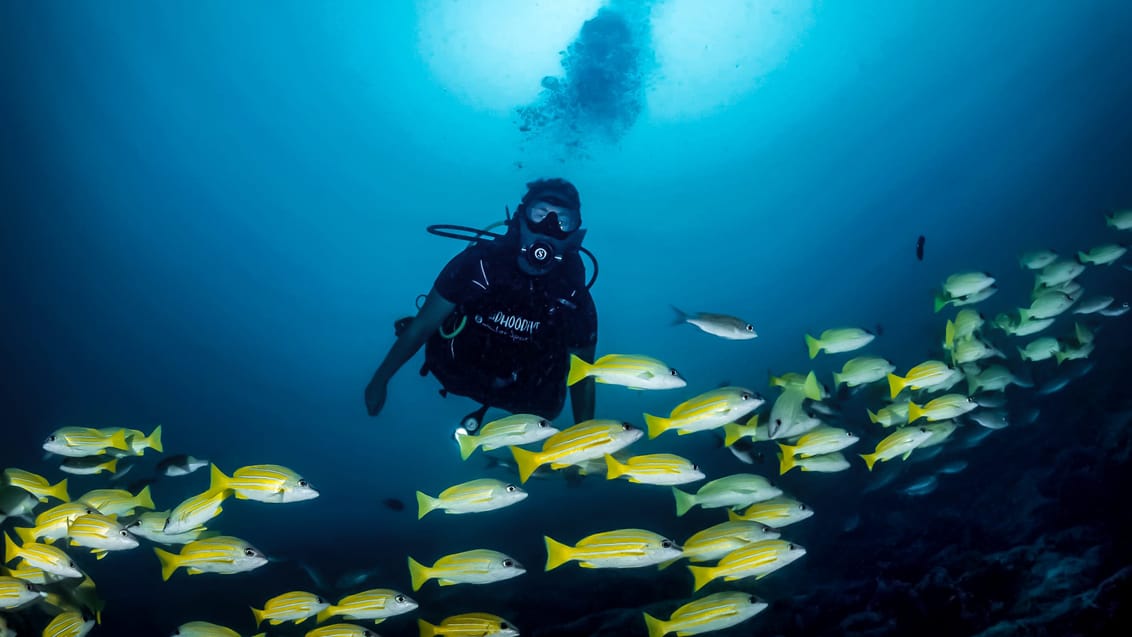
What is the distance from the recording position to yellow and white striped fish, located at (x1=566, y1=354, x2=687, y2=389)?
368cm

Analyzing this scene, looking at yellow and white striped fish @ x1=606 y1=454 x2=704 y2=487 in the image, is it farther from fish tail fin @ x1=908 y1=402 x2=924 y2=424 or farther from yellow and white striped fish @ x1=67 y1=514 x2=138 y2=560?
yellow and white striped fish @ x1=67 y1=514 x2=138 y2=560

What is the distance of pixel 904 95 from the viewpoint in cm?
2591

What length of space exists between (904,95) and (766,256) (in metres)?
16.9

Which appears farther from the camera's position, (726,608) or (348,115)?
(348,115)

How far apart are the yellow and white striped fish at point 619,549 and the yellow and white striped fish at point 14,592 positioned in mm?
4167

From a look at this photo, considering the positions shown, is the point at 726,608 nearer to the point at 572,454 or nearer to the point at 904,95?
the point at 572,454

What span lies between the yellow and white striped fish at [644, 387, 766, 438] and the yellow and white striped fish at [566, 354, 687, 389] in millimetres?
195

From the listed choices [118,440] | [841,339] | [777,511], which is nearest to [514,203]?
[841,339]

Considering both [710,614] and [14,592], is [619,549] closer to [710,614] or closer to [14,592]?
[710,614]

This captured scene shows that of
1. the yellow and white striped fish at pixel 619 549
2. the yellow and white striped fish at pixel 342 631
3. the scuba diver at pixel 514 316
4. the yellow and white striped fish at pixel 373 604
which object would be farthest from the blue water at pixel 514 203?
the yellow and white striped fish at pixel 619 549

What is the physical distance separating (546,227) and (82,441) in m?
5.05

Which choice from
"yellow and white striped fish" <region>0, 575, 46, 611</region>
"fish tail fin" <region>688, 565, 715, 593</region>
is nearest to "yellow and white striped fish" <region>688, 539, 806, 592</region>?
"fish tail fin" <region>688, 565, 715, 593</region>

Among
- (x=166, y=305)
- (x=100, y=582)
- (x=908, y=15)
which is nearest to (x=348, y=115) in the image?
(x=100, y=582)


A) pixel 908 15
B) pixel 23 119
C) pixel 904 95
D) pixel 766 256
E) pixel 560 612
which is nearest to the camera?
pixel 560 612
